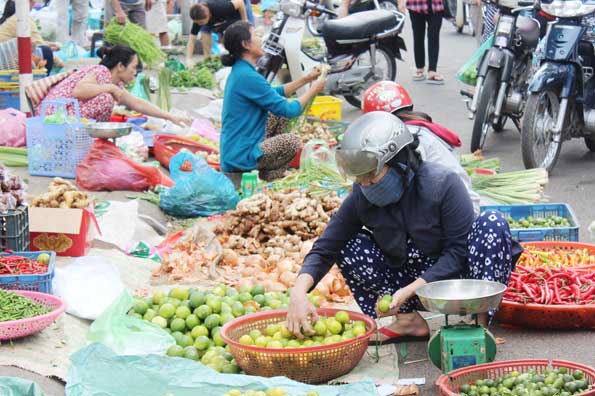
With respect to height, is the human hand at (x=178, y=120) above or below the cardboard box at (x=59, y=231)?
below

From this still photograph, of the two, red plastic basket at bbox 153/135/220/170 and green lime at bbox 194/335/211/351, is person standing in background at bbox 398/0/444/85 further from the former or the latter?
green lime at bbox 194/335/211/351

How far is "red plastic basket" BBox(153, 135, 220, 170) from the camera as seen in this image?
937 cm

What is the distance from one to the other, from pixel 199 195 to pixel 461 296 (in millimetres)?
3793

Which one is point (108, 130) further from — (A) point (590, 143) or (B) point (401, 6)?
(B) point (401, 6)

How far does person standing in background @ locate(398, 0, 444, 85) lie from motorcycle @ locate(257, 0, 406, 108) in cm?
78

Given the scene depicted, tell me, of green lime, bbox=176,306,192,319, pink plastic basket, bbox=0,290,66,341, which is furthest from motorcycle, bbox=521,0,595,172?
pink plastic basket, bbox=0,290,66,341

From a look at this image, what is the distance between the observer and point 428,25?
1321 centimetres

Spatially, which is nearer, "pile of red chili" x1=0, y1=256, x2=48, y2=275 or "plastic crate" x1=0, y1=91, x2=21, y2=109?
"pile of red chili" x1=0, y1=256, x2=48, y2=275

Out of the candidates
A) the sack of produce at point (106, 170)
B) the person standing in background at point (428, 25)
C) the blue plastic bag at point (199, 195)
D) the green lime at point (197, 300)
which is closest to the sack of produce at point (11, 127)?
the sack of produce at point (106, 170)

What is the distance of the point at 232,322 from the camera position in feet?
15.6

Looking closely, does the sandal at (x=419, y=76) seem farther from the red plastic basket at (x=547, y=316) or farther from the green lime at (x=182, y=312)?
the green lime at (x=182, y=312)

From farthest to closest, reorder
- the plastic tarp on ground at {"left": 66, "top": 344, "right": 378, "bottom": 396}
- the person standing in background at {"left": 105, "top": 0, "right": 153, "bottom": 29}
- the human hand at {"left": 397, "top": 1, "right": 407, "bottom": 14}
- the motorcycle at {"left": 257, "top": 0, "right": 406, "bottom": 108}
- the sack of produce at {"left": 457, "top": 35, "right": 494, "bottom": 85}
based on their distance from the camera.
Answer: the person standing in background at {"left": 105, "top": 0, "right": 153, "bottom": 29} < the human hand at {"left": 397, "top": 1, "right": 407, "bottom": 14} < the motorcycle at {"left": 257, "top": 0, "right": 406, "bottom": 108} < the sack of produce at {"left": 457, "top": 35, "right": 494, "bottom": 85} < the plastic tarp on ground at {"left": 66, "top": 344, "right": 378, "bottom": 396}

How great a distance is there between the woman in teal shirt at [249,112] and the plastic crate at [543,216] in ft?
7.73

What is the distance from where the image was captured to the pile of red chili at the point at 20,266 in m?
5.24
